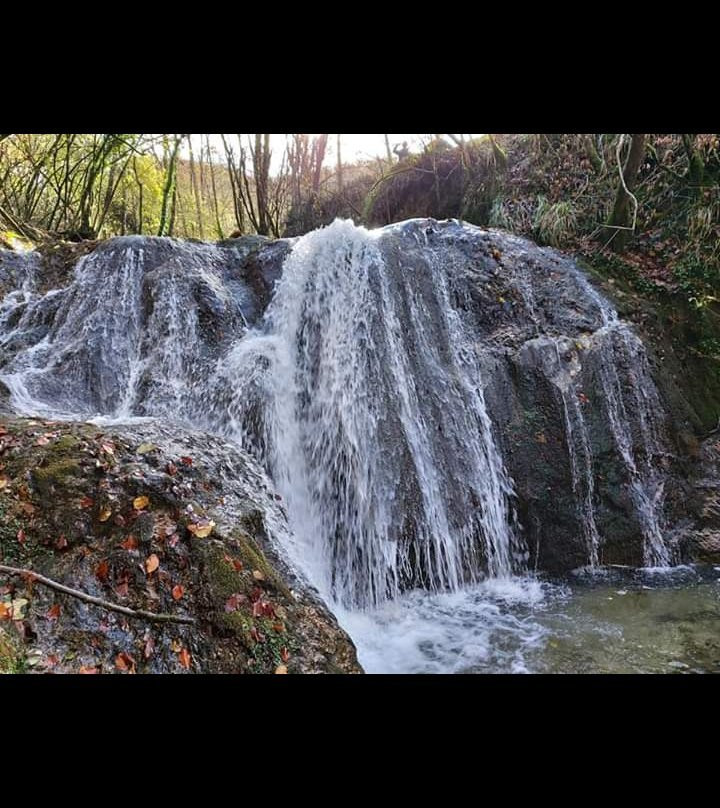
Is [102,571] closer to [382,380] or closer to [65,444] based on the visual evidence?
[65,444]

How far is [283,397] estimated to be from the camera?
6.04m

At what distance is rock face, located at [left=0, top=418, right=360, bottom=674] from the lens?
2.40 m

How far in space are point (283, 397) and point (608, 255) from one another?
17.8 ft

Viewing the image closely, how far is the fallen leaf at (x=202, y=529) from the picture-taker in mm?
2984

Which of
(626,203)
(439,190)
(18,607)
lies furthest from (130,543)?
(439,190)

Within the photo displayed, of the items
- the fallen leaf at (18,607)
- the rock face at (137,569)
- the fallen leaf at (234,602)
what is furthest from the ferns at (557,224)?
the fallen leaf at (18,607)

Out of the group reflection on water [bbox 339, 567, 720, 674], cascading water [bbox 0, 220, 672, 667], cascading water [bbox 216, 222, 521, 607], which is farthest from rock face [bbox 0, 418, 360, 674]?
cascading water [bbox 216, 222, 521, 607]

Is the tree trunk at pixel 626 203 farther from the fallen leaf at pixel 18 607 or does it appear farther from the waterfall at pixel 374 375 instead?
the fallen leaf at pixel 18 607

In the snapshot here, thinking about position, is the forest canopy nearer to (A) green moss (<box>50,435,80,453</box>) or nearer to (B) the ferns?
(B) the ferns

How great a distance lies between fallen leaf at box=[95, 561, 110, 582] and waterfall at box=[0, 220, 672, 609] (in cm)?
255

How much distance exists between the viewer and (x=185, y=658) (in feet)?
8.25
